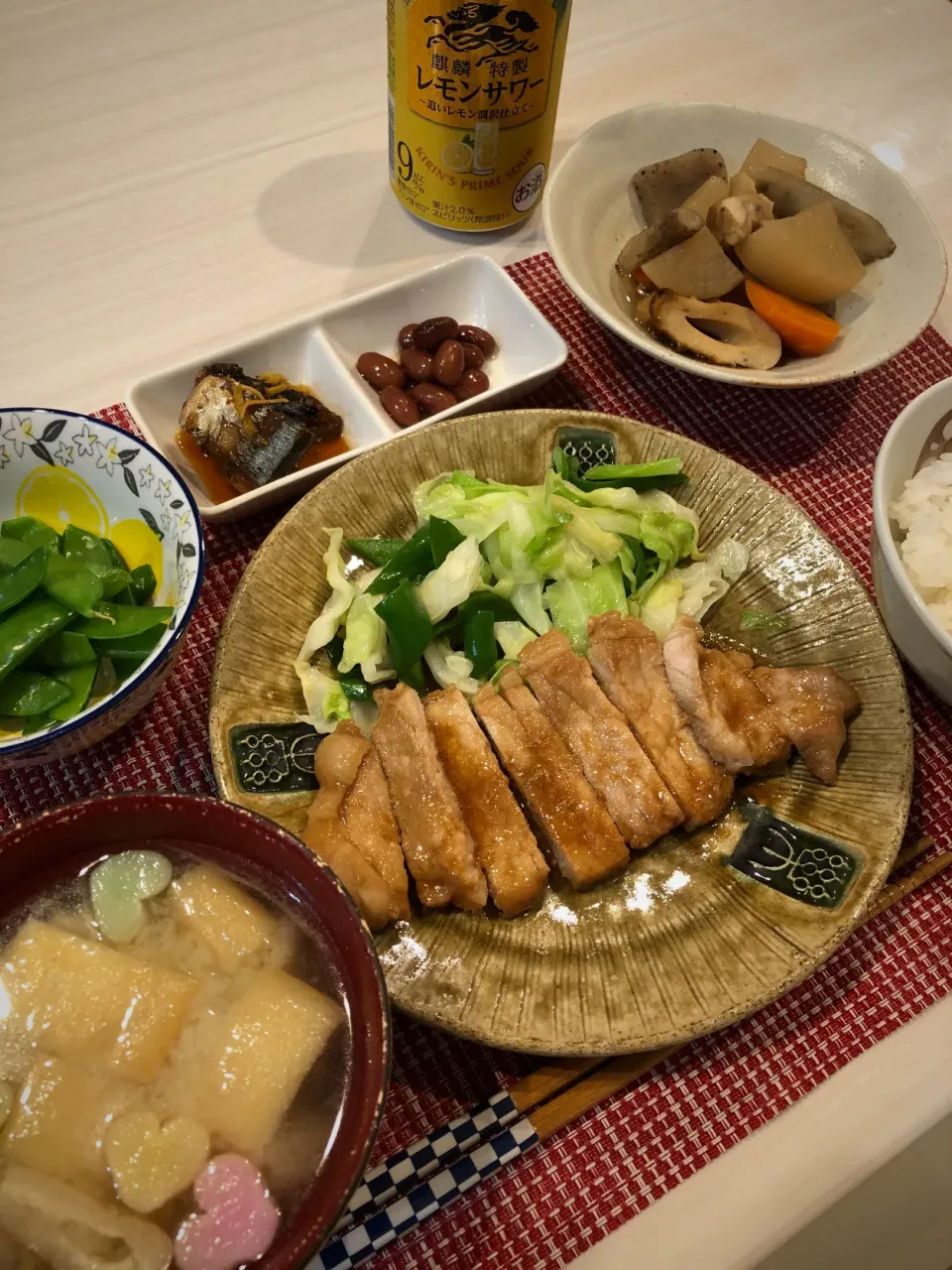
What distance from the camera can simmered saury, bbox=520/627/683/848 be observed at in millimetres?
1970

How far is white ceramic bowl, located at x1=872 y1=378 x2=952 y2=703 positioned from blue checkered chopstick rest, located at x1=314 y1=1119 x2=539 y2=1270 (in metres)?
1.45

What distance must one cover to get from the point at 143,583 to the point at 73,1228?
1361 millimetres

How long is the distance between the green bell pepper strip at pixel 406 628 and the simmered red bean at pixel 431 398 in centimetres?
70

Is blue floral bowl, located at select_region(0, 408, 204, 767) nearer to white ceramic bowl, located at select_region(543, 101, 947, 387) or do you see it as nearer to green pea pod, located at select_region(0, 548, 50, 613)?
green pea pod, located at select_region(0, 548, 50, 613)

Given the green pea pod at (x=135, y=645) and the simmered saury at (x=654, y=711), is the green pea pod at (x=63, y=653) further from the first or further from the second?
the simmered saury at (x=654, y=711)

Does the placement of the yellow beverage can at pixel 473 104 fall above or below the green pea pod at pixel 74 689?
above

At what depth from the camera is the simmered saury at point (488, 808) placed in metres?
1.86

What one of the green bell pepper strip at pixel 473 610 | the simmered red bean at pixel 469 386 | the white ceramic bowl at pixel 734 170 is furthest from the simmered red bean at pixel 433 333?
the green bell pepper strip at pixel 473 610

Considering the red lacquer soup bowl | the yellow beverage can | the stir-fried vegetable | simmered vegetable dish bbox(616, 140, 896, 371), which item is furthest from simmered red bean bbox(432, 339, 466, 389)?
the red lacquer soup bowl

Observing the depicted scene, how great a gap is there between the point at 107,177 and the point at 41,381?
1.09m

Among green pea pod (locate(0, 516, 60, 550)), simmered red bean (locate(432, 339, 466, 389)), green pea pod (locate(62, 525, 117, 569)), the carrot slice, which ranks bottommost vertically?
green pea pod (locate(62, 525, 117, 569))

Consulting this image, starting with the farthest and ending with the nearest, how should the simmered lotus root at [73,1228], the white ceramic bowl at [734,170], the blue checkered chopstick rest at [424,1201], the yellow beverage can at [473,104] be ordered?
the white ceramic bowl at [734,170]
the yellow beverage can at [473,104]
the blue checkered chopstick rest at [424,1201]
the simmered lotus root at [73,1228]

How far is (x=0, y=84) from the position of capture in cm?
354

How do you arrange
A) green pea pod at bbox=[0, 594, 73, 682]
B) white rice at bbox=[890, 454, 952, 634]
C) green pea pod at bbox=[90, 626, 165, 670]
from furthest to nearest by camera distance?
1. white rice at bbox=[890, 454, 952, 634]
2. green pea pod at bbox=[90, 626, 165, 670]
3. green pea pod at bbox=[0, 594, 73, 682]
